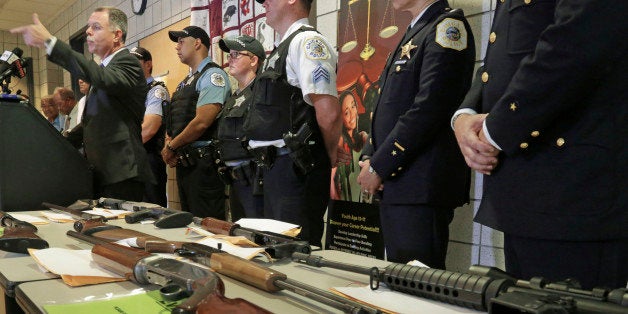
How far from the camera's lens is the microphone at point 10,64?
227cm

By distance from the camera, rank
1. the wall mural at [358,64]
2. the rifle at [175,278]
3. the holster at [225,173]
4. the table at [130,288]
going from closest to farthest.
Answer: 1. the rifle at [175,278]
2. the table at [130,288]
3. the wall mural at [358,64]
4. the holster at [225,173]

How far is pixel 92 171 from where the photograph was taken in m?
2.31

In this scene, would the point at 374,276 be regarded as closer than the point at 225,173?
Yes

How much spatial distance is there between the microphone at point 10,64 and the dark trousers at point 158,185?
151 cm

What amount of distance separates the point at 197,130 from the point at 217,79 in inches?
14.8

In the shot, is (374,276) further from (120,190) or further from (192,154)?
(192,154)

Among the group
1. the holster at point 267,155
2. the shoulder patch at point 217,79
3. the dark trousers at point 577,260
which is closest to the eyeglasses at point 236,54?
the shoulder patch at point 217,79

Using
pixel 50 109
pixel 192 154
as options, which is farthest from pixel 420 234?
pixel 50 109

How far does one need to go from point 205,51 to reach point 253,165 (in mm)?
1307

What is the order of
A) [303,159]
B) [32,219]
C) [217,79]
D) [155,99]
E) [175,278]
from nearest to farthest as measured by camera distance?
1. [175,278]
2. [32,219]
3. [303,159]
4. [217,79]
5. [155,99]

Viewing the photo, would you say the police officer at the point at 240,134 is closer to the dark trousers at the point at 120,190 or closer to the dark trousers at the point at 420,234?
the dark trousers at the point at 120,190

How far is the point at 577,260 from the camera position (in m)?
0.96

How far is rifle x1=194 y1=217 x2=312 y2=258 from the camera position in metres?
1.02

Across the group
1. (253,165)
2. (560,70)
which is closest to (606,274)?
(560,70)
